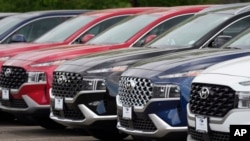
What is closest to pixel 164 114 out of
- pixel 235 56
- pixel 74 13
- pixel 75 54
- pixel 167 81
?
pixel 167 81

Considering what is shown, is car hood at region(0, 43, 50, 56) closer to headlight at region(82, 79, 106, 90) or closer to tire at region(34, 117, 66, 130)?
tire at region(34, 117, 66, 130)

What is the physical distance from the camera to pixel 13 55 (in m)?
16.3

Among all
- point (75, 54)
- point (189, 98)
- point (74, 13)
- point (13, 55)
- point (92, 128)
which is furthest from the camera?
point (74, 13)

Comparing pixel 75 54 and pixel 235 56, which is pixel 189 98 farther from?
pixel 75 54

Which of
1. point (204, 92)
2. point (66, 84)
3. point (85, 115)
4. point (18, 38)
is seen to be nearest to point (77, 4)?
point (18, 38)

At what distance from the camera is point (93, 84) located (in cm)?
1231

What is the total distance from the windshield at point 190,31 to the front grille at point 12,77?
2.11 m

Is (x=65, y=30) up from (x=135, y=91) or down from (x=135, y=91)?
down

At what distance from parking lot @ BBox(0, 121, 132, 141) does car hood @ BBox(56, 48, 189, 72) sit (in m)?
1.21

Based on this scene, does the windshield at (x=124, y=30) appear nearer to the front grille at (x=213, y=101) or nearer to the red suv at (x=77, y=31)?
the red suv at (x=77, y=31)

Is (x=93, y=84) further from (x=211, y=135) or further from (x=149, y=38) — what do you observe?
(x=211, y=135)

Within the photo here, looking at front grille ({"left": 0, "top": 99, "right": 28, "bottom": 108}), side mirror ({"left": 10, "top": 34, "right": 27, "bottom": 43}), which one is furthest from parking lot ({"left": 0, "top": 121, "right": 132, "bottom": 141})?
side mirror ({"left": 10, "top": 34, "right": 27, "bottom": 43})

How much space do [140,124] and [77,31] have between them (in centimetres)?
582

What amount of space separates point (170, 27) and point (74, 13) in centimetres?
504
